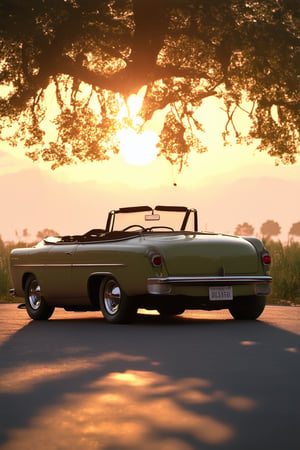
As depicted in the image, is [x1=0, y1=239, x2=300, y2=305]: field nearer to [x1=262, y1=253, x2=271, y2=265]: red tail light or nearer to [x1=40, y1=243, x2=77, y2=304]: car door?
[x1=262, y1=253, x2=271, y2=265]: red tail light

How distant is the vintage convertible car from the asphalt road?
55cm

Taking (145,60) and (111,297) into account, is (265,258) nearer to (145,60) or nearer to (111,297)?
(111,297)

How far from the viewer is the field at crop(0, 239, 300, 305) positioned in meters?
22.1

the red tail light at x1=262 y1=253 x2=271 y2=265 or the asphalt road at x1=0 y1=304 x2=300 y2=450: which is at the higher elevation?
the red tail light at x1=262 y1=253 x2=271 y2=265

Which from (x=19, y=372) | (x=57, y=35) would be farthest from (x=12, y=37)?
(x=19, y=372)

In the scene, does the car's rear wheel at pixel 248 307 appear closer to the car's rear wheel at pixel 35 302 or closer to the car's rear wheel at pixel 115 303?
the car's rear wheel at pixel 115 303

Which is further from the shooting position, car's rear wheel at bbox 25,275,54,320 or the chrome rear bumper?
car's rear wheel at bbox 25,275,54,320

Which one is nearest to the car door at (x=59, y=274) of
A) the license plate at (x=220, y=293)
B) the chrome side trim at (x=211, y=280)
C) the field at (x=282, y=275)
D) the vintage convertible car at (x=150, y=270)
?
the vintage convertible car at (x=150, y=270)

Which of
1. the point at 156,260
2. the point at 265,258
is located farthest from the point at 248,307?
the point at 156,260

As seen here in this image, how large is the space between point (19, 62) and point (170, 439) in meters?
24.6

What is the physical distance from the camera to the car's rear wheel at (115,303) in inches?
554

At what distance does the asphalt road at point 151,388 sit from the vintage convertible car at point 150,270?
0.55m

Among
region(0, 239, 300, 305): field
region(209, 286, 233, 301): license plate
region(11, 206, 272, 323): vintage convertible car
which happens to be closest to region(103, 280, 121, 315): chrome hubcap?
region(11, 206, 272, 323): vintage convertible car

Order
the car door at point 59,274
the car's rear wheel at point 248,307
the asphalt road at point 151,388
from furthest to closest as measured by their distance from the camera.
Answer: the car door at point 59,274 → the car's rear wheel at point 248,307 → the asphalt road at point 151,388
